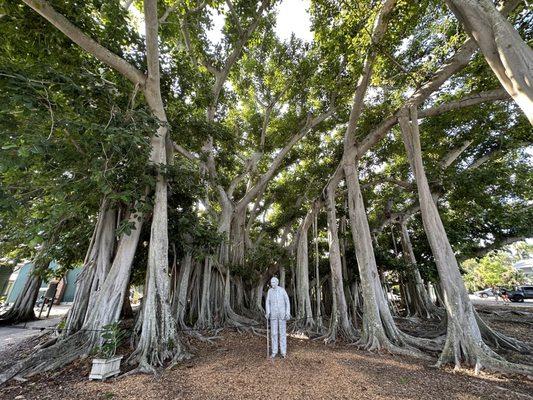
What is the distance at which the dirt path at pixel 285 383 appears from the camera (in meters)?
2.31

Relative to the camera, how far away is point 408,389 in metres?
2.47

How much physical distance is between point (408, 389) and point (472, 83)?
5.86 m

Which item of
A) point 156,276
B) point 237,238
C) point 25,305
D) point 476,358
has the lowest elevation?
point 476,358

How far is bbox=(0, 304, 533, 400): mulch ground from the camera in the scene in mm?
2309

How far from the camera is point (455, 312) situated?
3395 mm

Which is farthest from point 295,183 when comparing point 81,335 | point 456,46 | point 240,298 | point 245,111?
point 81,335

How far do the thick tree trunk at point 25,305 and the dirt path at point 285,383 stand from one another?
5.66 meters

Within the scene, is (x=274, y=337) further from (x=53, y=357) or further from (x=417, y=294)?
(x=417, y=294)

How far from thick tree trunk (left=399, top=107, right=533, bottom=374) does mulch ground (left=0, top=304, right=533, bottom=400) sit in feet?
0.65

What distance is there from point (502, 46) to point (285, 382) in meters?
3.58

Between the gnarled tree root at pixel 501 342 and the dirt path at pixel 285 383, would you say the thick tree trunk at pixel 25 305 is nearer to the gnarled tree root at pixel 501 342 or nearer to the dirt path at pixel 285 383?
the dirt path at pixel 285 383

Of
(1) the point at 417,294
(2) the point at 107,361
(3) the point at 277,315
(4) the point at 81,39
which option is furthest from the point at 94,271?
(1) the point at 417,294

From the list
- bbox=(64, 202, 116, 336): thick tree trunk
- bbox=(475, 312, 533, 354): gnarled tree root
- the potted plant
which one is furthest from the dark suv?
bbox=(64, 202, 116, 336): thick tree trunk

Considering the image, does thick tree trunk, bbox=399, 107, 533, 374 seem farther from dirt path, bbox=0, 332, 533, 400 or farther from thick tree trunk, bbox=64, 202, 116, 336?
thick tree trunk, bbox=64, 202, 116, 336
